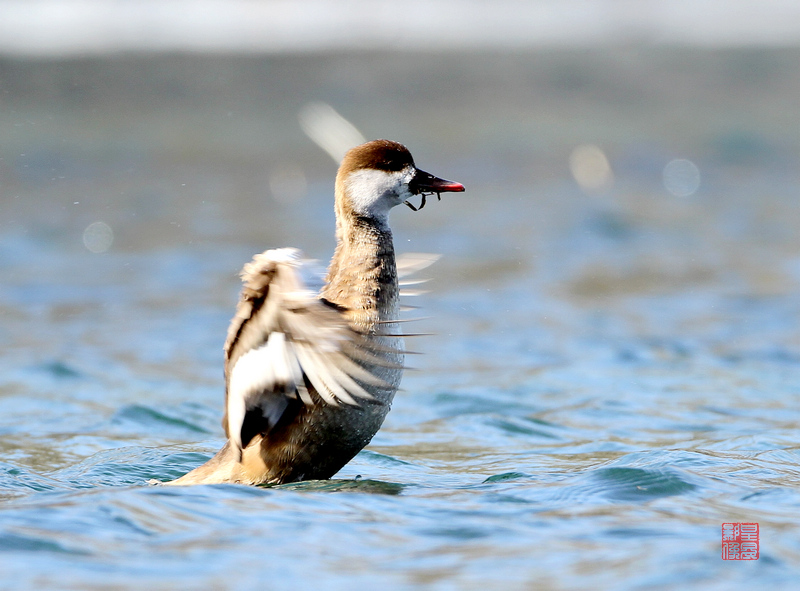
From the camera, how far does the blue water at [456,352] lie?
4449 millimetres

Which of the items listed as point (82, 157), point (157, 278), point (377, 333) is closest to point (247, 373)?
point (377, 333)

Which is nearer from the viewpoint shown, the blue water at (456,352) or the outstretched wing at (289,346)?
the blue water at (456,352)

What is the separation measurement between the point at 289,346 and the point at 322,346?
0.15m

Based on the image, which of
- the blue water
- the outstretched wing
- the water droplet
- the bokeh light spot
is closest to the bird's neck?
the outstretched wing

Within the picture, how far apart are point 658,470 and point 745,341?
4.55 m

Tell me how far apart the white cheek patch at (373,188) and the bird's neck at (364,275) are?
0.05 m

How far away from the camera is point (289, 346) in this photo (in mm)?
4656

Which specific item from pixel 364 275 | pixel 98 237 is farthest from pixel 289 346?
pixel 98 237

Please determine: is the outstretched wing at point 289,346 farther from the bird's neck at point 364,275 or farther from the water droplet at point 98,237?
the water droplet at point 98,237

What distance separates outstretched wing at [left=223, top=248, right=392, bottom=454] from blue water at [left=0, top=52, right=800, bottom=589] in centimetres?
48

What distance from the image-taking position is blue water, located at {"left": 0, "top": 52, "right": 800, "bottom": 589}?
4449 millimetres

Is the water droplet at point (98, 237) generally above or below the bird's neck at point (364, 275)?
above

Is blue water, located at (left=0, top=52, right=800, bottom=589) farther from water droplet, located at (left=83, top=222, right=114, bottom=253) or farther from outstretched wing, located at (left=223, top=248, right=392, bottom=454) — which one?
outstretched wing, located at (left=223, top=248, right=392, bottom=454)

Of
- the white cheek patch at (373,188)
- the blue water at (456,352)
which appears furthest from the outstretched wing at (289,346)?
the white cheek patch at (373,188)
